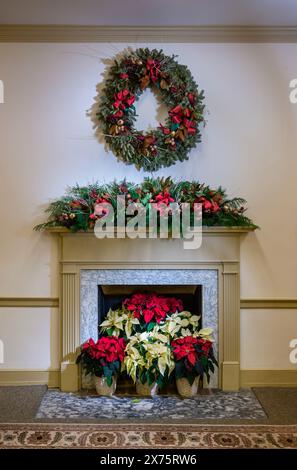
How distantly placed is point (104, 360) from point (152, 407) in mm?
453

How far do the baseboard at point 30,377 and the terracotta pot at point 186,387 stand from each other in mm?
923

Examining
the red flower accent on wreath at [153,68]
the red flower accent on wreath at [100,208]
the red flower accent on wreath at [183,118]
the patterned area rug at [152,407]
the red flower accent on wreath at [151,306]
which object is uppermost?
the red flower accent on wreath at [153,68]

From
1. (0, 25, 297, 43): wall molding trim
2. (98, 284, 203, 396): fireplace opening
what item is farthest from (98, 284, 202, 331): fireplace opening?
(0, 25, 297, 43): wall molding trim

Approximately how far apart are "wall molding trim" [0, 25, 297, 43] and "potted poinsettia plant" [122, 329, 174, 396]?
223 cm

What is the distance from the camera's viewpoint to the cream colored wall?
3303 mm

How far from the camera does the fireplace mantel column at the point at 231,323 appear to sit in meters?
3.24

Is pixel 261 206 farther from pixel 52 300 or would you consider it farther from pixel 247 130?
pixel 52 300

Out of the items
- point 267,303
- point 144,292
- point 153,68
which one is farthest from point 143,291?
point 153,68

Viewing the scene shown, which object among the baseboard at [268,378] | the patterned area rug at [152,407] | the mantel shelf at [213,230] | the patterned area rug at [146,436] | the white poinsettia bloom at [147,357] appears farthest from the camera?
the baseboard at [268,378]

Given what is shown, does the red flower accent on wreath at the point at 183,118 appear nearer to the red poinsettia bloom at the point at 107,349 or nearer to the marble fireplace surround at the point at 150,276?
the marble fireplace surround at the point at 150,276

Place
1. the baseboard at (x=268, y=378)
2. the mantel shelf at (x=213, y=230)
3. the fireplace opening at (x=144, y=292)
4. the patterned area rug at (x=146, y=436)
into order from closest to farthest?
1. the patterned area rug at (x=146, y=436)
2. the mantel shelf at (x=213, y=230)
3. the baseboard at (x=268, y=378)
4. the fireplace opening at (x=144, y=292)

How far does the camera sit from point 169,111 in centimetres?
327

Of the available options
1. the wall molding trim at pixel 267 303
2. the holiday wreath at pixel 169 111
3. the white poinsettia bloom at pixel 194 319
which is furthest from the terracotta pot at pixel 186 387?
the holiday wreath at pixel 169 111
